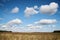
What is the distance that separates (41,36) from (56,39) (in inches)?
16.5

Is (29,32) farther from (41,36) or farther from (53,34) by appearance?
(53,34)

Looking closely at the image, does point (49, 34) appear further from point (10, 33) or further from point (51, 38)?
point (10, 33)

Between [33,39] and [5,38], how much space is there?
2.66ft

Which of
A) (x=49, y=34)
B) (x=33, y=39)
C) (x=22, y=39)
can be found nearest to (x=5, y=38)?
(x=22, y=39)

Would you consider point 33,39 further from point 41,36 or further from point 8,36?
point 8,36

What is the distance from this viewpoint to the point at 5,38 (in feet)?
15.9

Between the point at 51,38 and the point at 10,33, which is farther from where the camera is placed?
the point at 10,33

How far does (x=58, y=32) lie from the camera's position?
488cm

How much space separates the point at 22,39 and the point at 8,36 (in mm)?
430

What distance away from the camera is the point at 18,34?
4.83 metres

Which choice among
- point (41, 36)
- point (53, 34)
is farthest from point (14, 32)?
point (53, 34)

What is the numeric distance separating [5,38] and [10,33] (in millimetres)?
212

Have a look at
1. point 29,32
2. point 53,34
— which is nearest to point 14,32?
point 29,32

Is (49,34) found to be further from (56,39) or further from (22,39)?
(22,39)
